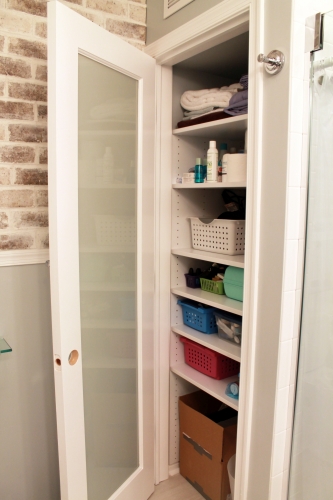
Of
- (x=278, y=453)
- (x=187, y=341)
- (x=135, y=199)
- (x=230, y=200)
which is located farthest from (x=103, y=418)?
(x=230, y=200)

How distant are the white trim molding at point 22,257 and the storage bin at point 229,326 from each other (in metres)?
0.82

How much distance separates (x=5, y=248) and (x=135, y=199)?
56 centimetres

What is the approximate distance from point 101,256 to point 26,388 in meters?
0.70

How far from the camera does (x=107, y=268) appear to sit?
156 centimetres

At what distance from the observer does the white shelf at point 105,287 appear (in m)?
1.46

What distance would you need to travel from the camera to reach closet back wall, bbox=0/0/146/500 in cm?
156

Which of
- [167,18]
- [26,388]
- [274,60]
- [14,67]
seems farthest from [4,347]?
[167,18]

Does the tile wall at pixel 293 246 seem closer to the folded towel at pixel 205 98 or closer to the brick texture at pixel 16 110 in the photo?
the folded towel at pixel 205 98

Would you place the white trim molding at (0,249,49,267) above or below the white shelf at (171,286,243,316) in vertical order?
above

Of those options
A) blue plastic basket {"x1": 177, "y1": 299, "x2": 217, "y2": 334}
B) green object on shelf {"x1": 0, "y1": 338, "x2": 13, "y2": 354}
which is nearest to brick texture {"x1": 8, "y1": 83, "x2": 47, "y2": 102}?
green object on shelf {"x1": 0, "y1": 338, "x2": 13, "y2": 354}

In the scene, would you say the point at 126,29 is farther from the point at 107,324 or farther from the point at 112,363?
the point at 112,363

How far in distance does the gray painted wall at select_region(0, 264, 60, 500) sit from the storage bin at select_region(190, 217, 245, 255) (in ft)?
2.37

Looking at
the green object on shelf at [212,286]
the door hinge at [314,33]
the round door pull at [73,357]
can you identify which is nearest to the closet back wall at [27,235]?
the round door pull at [73,357]

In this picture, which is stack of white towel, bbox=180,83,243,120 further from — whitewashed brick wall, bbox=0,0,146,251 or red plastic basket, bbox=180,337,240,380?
red plastic basket, bbox=180,337,240,380
